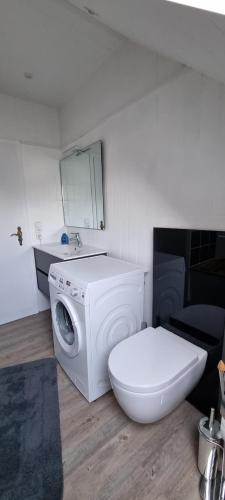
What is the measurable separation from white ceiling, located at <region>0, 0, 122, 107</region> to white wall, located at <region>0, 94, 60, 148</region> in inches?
5.3

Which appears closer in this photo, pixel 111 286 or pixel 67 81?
pixel 111 286

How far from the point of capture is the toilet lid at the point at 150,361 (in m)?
1.08

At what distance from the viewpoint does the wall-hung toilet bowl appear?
1073mm

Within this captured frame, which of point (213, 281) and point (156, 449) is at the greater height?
point (213, 281)

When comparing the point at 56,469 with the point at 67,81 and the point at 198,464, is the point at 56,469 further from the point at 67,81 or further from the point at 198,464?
the point at 67,81

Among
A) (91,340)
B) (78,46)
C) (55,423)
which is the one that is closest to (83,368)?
(91,340)

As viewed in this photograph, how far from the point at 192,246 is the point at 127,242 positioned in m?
0.68

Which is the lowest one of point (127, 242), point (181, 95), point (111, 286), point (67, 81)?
point (111, 286)

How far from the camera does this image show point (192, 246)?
55.3 inches

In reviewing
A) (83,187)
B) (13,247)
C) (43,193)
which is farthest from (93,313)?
(43,193)

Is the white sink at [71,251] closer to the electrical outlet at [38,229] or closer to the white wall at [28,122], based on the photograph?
the electrical outlet at [38,229]

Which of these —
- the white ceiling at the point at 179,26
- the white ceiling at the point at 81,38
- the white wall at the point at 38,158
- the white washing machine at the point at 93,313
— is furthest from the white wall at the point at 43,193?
the white ceiling at the point at 179,26

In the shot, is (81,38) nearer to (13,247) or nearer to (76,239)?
(76,239)

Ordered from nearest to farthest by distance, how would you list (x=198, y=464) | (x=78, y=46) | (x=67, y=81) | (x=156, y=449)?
(x=198, y=464) → (x=156, y=449) → (x=78, y=46) → (x=67, y=81)
